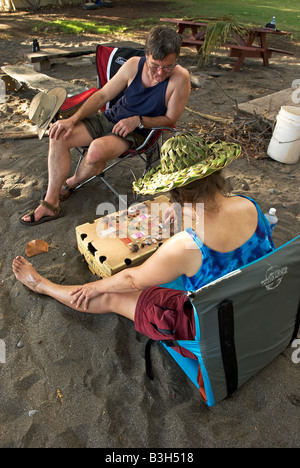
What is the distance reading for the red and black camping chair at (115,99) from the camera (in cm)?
311

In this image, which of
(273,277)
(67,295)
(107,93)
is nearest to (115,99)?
(107,93)

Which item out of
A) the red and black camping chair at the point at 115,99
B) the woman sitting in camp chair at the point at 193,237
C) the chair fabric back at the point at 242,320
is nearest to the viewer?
the chair fabric back at the point at 242,320

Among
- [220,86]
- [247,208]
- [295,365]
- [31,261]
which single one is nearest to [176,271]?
[247,208]

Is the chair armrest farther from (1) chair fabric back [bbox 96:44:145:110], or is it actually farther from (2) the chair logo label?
(2) the chair logo label

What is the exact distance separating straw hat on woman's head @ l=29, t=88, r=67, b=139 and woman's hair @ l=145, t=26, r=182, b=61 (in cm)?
93

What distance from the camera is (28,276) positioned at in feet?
7.72

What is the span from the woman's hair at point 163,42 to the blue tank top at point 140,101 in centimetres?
33

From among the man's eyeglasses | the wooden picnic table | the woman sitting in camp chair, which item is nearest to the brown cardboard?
the woman sitting in camp chair

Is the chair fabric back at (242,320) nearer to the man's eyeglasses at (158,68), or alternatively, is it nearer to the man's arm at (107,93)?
the man's eyeglasses at (158,68)

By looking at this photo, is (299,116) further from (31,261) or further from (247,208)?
(31,261)

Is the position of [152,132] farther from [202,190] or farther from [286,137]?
[286,137]

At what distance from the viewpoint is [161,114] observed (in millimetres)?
3146

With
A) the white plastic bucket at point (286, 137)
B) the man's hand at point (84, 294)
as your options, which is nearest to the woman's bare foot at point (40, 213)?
the man's hand at point (84, 294)

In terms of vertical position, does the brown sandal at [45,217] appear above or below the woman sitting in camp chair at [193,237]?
below
